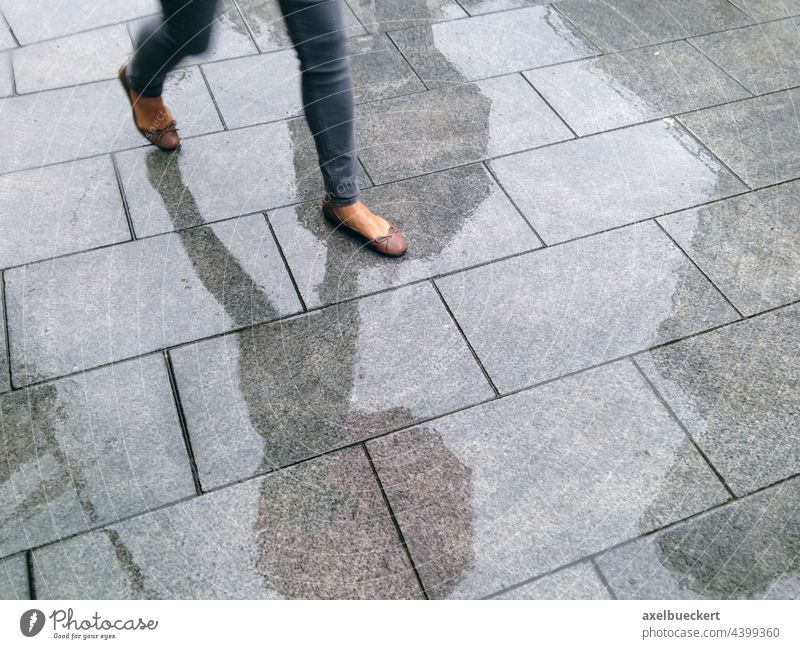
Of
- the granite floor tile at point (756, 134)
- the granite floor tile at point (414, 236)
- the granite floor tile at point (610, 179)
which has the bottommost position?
the granite floor tile at point (414, 236)

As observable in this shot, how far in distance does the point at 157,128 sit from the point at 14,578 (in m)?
2.56

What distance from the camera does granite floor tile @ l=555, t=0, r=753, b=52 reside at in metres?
5.08

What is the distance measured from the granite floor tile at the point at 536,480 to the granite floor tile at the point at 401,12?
3.22 meters

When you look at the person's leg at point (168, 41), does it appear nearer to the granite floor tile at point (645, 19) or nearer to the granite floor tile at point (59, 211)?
the granite floor tile at point (59, 211)

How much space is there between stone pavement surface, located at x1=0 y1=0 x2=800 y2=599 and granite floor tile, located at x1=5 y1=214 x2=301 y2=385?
0.05ft

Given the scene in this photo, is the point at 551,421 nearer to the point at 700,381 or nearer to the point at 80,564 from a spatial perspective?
the point at 700,381

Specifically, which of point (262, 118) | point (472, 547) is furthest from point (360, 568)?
point (262, 118)

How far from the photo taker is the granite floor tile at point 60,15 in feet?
16.4

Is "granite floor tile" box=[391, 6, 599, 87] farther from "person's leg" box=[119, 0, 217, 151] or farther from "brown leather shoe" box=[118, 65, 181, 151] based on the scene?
"brown leather shoe" box=[118, 65, 181, 151]

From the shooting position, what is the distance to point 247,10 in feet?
17.4

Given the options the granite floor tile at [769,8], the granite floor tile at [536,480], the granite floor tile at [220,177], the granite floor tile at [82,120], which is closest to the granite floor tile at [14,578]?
the granite floor tile at [536,480]

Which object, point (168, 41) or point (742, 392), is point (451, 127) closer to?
point (168, 41)

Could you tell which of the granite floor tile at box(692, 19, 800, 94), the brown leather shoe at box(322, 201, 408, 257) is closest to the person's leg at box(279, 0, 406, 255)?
the brown leather shoe at box(322, 201, 408, 257)

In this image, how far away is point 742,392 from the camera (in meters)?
3.15
